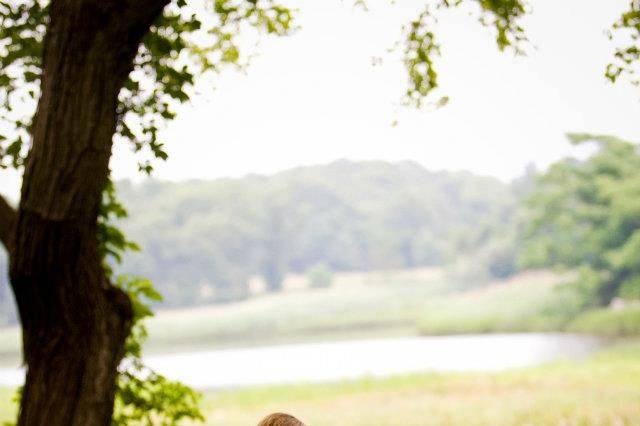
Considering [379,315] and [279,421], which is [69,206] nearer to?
[279,421]

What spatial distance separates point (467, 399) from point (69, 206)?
8.18 m

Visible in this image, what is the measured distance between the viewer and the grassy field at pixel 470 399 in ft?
25.9

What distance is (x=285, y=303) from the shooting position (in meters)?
23.5

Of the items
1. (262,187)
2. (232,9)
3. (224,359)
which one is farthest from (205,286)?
(232,9)

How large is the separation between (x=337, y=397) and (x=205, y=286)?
610 inches

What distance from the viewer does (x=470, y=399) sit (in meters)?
9.27

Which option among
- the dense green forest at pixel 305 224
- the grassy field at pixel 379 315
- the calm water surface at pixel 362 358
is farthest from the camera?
the dense green forest at pixel 305 224

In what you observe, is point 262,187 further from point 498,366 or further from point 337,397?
point 337,397

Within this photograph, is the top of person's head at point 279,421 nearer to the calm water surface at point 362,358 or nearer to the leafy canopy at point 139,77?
the leafy canopy at point 139,77

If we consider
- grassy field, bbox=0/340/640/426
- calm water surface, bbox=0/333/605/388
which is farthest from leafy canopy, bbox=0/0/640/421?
calm water surface, bbox=0/333/605/388

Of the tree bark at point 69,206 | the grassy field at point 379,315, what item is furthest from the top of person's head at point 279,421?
the grassy field at point 379,315

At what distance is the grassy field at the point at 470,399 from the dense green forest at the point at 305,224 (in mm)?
12556

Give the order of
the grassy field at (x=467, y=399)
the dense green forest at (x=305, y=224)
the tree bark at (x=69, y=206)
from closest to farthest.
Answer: the tree bark at (x=69, y=206)
the grassy field at (x=467, y=399)
the dense green forest at (x=305, y=224)

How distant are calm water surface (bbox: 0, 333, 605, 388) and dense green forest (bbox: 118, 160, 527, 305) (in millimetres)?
6858
